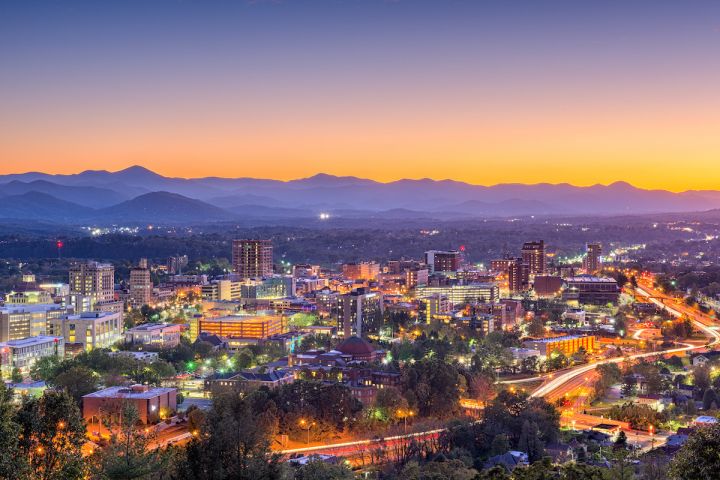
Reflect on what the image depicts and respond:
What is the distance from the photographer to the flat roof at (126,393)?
22641mm

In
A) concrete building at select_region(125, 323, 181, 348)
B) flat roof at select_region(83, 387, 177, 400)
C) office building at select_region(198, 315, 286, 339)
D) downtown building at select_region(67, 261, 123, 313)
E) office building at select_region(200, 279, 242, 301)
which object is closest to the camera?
flat roof at select_region(83, 387, 177, 400)

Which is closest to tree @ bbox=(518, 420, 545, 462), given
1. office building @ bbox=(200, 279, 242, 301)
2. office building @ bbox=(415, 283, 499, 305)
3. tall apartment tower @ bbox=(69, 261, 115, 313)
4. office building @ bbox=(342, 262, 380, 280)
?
tall apartment tower @ bbox=(69, 261, 115, 313)

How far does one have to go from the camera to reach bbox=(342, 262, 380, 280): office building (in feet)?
217

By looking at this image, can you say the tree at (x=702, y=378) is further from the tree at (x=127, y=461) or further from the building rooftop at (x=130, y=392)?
the tree at (x=127, y=461)

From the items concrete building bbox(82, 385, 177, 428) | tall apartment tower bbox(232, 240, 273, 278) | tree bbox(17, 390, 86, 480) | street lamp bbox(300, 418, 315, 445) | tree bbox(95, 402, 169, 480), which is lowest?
street lamp bbox(300, 418, 315, 445)

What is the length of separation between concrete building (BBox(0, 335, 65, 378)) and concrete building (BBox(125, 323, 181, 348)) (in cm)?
340

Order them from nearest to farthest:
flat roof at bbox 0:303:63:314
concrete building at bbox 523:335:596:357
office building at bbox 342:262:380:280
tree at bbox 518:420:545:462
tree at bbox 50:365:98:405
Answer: tree at bbox 518:420:545:462
tree at bbox 50:365:98:405
concrete building at bbox 523:335:596:357
flat roof at bbox 0:303:63:314
office building at bbox 342:262:380:280

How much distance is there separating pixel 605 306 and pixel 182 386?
29545mm

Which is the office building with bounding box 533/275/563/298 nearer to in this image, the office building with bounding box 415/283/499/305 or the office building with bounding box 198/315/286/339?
the office building with bounding box 415/283/499/305

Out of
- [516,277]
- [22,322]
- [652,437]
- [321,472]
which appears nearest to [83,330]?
[22,322]

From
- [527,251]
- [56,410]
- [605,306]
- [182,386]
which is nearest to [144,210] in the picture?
[527,251]

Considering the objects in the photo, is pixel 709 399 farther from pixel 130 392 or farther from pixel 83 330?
pixel 83 330

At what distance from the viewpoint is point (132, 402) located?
21.5 metres

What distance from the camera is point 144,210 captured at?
191 metres
